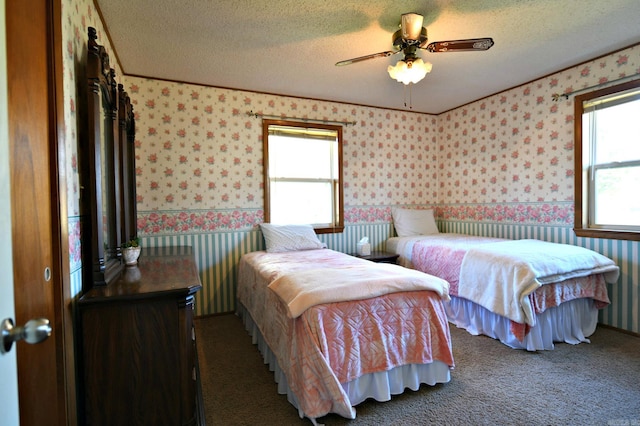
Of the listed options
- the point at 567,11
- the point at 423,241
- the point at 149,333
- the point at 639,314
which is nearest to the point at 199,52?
the point at 149,333

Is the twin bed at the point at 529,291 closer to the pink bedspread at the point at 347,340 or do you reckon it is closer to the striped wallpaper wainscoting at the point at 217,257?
the pink bedspread at the point at 347,340

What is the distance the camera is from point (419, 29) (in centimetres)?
218

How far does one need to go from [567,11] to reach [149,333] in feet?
10.6

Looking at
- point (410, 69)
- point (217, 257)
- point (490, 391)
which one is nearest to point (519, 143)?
point (410, 69)

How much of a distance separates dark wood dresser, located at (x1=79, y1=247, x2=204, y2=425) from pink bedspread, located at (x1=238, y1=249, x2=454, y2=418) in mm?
564

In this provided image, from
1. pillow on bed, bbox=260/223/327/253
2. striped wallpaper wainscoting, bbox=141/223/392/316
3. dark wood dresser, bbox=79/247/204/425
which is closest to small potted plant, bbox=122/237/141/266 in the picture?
dark wood dresser, bbox=79/247/204/425

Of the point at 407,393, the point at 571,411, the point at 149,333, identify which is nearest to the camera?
the point at 149,333

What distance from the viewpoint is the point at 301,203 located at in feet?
12.9

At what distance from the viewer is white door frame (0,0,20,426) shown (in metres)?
0.67

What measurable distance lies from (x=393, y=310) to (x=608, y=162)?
2658 millimetres

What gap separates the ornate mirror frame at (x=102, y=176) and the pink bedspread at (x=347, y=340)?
41.0 inches

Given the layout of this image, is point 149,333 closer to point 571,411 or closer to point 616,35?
point 571,411

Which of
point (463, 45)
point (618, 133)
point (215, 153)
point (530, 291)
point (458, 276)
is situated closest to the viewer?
point (463, 45)

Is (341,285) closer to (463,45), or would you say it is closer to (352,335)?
(352,335)
